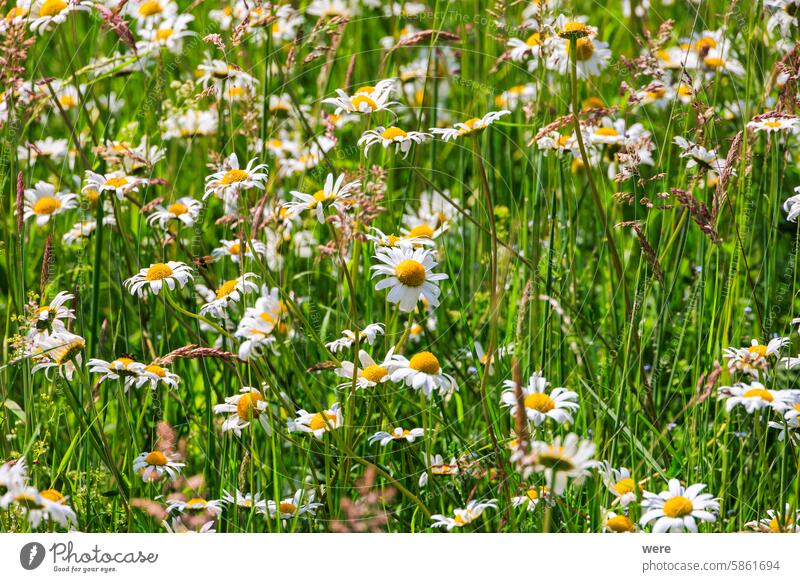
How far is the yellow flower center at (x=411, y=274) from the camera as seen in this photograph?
937 mm

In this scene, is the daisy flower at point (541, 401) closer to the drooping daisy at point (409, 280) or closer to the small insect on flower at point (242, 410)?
the drooping daisy at point (409, 280)

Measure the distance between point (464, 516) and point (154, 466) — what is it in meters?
0.35

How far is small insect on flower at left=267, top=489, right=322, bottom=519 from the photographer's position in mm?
978

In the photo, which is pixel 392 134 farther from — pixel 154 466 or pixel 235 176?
pixel 154 466

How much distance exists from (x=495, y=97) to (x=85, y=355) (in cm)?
68

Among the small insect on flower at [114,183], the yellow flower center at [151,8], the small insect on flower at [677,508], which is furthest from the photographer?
the yellow flower center at [151,8]

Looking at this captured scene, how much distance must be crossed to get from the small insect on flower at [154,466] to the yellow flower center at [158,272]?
20 cm

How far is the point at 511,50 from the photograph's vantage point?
1.19 meters

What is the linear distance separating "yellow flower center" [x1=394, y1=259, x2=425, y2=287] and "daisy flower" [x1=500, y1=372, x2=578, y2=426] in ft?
0.49

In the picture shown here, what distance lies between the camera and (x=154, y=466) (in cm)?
100

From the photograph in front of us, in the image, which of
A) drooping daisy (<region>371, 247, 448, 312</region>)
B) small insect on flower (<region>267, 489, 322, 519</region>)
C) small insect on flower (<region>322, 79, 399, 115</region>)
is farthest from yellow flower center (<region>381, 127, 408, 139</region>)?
small insect on flower (<region>267, 489, 322, 519</region>)
